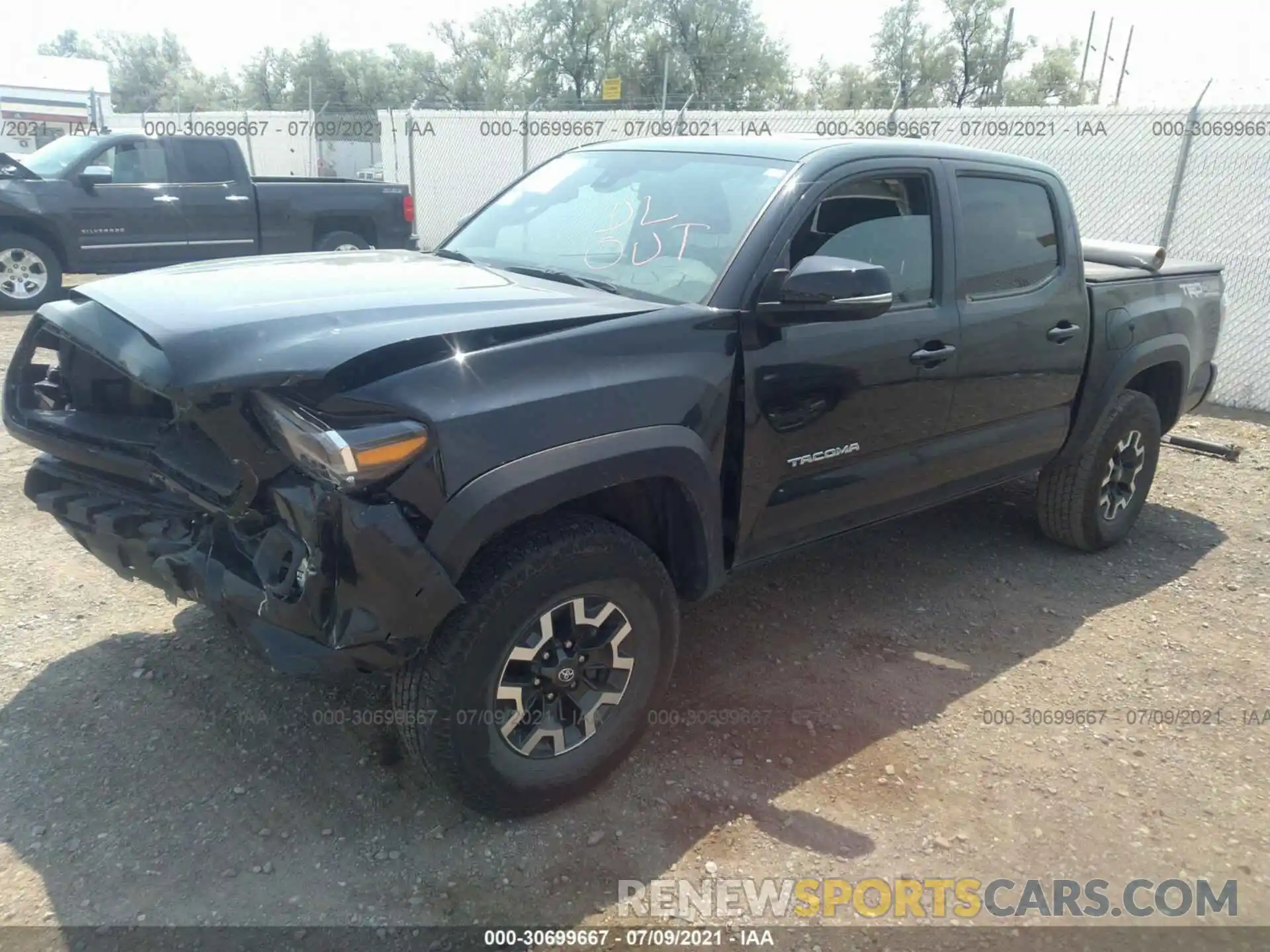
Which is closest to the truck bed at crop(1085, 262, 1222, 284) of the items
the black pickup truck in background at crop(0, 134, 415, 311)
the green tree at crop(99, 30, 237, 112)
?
the black pickup truck in background at crop(0, 134, 415, 311)

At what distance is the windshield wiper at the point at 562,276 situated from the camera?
3246 mm

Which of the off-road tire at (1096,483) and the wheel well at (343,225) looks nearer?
the off-road tire at (1096,483)

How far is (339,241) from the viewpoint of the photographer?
37.3 feet

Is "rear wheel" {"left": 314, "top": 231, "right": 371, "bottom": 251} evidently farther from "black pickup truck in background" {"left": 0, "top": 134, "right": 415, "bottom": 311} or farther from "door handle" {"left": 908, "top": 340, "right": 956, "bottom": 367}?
"door handle" {"left": 908, "top": 340, "right": 956, "bottom": 367}

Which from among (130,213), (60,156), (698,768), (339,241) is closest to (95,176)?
(130,213)

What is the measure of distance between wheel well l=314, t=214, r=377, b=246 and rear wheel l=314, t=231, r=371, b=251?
0.10ft

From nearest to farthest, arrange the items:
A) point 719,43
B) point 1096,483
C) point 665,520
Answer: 1. point 665,520
2. point 1096,483
3. point 719,43

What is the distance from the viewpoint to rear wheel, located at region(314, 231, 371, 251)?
11.4 meters

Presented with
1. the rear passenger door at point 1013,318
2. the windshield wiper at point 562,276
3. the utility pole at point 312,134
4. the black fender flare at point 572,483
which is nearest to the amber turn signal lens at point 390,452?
the black fender flare at point 572,483

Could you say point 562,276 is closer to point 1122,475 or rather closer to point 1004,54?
point 1122,475

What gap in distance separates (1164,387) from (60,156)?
1099 centimetres

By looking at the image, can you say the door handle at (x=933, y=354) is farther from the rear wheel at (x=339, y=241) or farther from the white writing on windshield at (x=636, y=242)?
the rear wheel at (x=339, y=241)

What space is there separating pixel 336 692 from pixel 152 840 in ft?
2.67

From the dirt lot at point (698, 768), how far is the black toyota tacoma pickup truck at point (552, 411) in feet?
1.02
